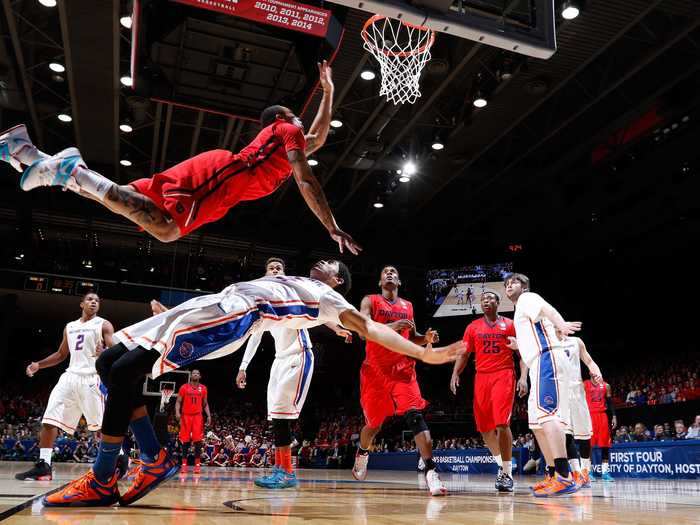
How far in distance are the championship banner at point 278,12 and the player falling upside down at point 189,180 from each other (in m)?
2.29

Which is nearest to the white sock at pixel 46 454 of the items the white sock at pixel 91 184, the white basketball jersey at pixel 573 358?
the white sock at pixel 91 184

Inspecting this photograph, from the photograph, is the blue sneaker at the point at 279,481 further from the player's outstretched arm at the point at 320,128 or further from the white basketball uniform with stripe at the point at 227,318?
the player's outstretched arm at the point at 320,128

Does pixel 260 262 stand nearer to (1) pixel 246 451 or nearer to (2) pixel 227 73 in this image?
(1) pixel 246 451

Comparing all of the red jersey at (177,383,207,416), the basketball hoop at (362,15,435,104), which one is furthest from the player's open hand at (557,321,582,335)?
the red jersey at (177,383,207,416)

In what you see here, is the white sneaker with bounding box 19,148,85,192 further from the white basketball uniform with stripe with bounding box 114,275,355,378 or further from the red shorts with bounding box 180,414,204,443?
the red shorts with bounding box 180,414,204,443

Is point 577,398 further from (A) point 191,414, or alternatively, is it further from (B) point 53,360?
(A) point 191,414

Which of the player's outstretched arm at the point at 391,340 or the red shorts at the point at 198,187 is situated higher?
the red shorts at the point at 198,187

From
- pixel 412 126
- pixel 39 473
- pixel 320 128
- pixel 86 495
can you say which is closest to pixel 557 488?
pixel 320 128

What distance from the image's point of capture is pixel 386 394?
19.4ft

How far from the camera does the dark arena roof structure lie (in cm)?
754

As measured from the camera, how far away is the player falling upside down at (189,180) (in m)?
3.21

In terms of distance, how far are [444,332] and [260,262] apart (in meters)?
7.37

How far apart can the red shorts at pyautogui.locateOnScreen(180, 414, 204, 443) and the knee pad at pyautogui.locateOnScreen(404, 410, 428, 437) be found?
24.7ft

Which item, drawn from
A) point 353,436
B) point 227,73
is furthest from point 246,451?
point 227,73
